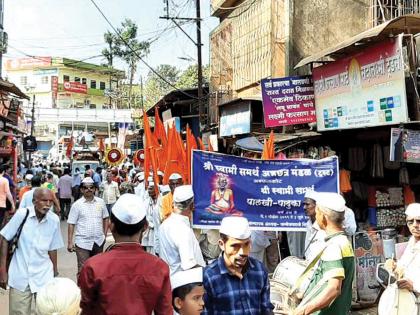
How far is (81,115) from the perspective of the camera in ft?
178

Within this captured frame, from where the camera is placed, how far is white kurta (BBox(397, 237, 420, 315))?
478 centimetres

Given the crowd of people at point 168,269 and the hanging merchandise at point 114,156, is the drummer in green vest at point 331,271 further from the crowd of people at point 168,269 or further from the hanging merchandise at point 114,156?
the hanging merchandise at point 114,156

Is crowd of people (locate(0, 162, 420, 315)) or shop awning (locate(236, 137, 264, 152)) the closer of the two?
crowd of people (locate(0, 162, 420, 315))

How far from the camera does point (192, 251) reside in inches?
189

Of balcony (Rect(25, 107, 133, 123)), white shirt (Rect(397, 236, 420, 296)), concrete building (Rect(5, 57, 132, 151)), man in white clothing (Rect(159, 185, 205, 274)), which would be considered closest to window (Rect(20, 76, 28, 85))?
concrete building (Rect(5, 57, 132, 151))

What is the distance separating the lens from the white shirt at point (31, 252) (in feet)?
16.9

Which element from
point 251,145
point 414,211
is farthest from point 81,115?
point 414,211

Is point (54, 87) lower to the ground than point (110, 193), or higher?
higher

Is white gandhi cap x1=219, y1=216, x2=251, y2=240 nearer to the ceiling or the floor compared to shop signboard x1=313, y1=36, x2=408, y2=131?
nearer to the floor

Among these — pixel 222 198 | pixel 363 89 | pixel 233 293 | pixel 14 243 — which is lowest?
pixel 233 293

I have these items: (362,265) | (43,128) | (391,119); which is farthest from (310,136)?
(43,128)

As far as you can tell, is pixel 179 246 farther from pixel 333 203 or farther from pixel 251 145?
pixel 251 145

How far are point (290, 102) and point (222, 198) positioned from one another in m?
5.08

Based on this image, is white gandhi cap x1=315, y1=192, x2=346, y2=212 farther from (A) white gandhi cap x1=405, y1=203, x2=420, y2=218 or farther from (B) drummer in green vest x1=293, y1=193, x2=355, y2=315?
(A) white gandhi cap x1=405, y1=203, x2=420, y2=218
